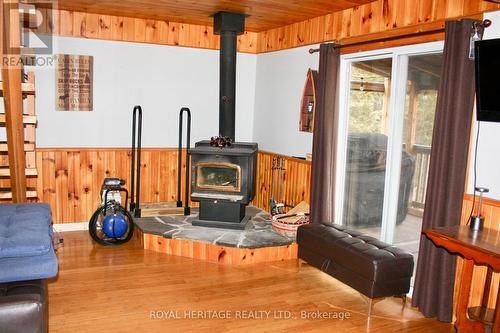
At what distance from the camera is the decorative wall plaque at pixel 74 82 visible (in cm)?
509

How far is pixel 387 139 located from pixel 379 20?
3.50ft

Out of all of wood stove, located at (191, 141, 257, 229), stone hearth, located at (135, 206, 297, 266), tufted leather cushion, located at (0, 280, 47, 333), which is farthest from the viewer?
wood stove, located at (191, 141, 257, 229)

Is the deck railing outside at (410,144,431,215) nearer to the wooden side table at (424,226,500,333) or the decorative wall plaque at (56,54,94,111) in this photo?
the wooden side table at (424,226,500,333)

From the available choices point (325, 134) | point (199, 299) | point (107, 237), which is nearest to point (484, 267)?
point (325, 134)

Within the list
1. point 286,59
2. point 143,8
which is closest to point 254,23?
point 286,59

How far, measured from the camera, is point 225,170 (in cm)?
488

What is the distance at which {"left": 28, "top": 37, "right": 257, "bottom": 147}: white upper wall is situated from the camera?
16.8 feet

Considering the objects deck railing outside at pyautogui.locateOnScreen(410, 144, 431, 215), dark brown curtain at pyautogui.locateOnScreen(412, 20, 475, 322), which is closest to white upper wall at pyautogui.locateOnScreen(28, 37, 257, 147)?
deck railing outside at pyautogui.locateOnScreen(410, 144, 431, 215)

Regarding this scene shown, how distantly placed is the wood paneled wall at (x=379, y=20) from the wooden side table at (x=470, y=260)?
1.51 metres

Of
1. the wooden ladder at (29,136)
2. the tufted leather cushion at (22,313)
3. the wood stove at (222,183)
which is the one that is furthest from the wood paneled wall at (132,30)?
the tufted leather cushion at (22,313)

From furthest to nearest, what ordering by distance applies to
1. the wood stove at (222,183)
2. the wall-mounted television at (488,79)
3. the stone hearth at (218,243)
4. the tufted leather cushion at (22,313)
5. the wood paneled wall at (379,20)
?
1. the wood stove at (222,183)
2. the stone hearth at (218,243)
3. the wood paneled wall at (379,20)
4. the wall-mounted television at (488,79)
5. the tufted leather cushion at (22,313)

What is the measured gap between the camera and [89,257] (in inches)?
174

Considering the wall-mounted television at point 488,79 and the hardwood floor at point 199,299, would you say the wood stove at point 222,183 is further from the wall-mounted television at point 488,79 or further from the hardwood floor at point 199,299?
the wall-mounted television at point 488,79

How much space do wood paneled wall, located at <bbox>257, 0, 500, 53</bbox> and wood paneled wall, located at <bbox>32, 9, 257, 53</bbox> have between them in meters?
0.89
